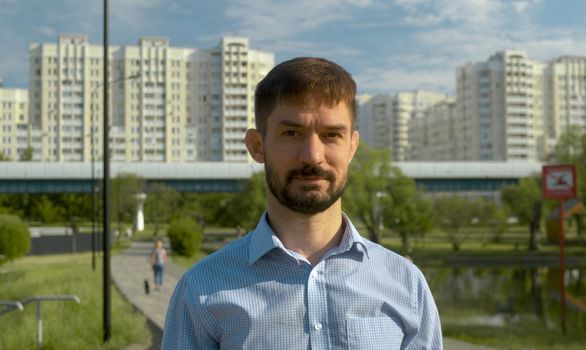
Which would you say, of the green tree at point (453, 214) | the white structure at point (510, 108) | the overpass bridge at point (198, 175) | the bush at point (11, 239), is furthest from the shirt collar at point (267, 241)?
the white structure at point (510, 108)

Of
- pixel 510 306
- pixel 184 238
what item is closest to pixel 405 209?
pixel 184 238

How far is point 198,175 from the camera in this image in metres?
79.4

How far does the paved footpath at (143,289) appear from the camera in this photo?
1331 centimetres

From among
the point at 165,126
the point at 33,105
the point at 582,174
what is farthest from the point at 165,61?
the point at 582,174

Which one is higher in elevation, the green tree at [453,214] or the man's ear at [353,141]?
the man's ear at [353,141]

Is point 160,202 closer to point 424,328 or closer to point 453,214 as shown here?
point 453,214

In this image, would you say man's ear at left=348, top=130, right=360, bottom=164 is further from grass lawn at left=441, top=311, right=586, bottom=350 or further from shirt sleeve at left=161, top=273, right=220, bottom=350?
grass lawn at left=441, top=311, right=586, bottom=350

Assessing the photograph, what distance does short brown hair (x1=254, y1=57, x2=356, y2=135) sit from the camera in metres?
2.17

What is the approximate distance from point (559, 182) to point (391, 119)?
156 m

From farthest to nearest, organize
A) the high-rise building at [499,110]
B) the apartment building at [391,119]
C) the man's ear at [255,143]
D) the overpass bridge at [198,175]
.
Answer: the apartment building at [391,119] → the high-rise building at [499,110] → the overpass bridge at [198,175] → the man's ear at [255,143]

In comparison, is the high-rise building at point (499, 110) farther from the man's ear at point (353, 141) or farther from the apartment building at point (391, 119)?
the man's ear at point (353, 141)

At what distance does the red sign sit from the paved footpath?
3684 millimetres

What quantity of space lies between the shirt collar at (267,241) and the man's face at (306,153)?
93 millimetres

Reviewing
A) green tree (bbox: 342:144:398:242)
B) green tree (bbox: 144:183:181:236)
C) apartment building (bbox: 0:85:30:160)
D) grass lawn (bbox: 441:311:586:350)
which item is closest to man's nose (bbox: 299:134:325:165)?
grass lawn (bbox: 441:311:586:350)
